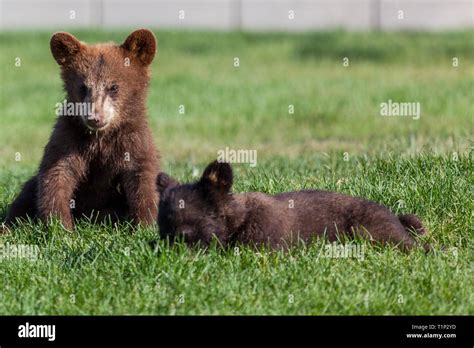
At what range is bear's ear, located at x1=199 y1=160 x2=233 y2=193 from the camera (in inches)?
245

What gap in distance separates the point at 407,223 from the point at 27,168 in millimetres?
6111

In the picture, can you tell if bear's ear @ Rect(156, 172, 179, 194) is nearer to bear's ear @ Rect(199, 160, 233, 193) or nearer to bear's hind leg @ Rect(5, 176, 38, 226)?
bear's ear @ Rect(199, 160, 233, 193)

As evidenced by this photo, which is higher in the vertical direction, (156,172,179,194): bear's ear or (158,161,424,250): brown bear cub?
(156,172,179,194): bear's ear

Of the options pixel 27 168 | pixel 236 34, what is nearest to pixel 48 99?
pixel 27 168

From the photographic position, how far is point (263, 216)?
21.1 feet

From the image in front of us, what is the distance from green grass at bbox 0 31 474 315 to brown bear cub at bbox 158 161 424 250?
0.14 m

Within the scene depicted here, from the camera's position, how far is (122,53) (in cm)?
774

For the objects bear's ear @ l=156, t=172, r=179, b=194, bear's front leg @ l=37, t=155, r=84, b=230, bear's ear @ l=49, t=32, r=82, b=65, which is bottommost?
bear's front leg @ l=37, t=155, r=84, b=230

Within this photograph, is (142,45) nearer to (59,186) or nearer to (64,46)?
(64,46)

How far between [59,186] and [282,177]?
2.06 metres

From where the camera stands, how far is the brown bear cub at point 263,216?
20.2 feet

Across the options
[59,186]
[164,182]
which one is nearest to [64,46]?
[59,186]

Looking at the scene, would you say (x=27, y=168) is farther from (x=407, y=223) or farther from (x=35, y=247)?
(x=407, y=223)

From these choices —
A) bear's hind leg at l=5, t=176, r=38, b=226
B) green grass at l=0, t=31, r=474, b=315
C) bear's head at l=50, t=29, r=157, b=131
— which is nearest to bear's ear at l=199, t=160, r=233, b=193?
green grass at l=0, t=31, r=474, b=315
